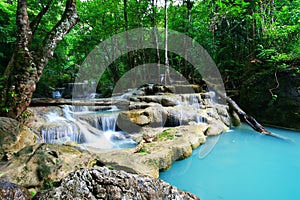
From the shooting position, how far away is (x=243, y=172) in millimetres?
3098

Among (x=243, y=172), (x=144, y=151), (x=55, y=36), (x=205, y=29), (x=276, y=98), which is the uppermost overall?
(x=205, y=29)

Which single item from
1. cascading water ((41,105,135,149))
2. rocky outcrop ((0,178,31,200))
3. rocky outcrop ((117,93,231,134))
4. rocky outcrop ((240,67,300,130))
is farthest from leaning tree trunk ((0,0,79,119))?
rocky outcrop ((240,67,300,130))

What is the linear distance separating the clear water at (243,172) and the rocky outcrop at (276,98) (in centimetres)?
137

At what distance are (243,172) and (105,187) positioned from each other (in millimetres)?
2653

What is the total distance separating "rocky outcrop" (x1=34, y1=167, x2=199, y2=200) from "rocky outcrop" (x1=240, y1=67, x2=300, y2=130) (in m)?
5.85

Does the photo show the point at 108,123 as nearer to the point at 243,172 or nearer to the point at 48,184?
the point at 48,184

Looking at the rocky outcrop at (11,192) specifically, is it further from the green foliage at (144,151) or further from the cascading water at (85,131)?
the cascading water at (85,131)

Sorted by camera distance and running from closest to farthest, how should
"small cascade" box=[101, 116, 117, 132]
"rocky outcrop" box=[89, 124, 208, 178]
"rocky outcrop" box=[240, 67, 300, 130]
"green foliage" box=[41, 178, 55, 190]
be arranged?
1. "green foliage" box=[41, 178, 55, 190]
2. "rocky outcrop" box=[89, 124, 208, 178]
3. "small cascade" box=[101, 116, 117, 132]
4. "rocky outcrop" box=[240, 67, 300, 130]

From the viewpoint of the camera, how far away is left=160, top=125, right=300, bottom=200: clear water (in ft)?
8.29

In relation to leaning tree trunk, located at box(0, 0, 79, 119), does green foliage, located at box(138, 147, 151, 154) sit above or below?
below

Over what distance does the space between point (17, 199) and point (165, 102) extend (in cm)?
525

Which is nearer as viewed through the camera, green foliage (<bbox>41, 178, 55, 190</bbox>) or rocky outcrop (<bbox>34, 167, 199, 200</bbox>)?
rocky outcrop (<bbox>34, 167, 199, 200</bbox>)

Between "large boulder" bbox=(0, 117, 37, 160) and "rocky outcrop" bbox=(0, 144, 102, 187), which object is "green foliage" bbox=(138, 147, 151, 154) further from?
"large boulder" bbox=(0, 117, 37, 160)

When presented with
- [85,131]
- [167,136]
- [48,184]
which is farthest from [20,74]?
[167,136]
